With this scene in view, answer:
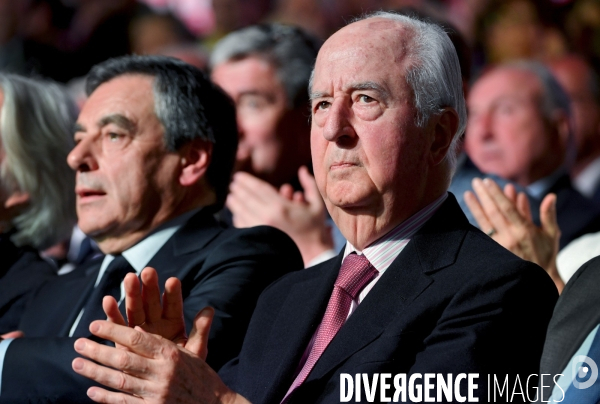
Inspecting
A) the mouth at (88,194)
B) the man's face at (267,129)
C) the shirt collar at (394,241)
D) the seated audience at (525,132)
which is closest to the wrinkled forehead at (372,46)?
the shirt collar at (394,241)

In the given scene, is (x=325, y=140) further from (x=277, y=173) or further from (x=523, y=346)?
(x=277, y=173)

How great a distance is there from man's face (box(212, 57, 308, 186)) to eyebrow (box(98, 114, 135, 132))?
32.3 inches

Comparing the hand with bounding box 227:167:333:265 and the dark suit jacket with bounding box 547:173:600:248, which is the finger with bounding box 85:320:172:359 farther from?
the dark suit jacket with bounding box 547:173:600:248

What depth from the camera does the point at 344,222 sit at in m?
2.35

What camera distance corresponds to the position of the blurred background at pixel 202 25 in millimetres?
6797

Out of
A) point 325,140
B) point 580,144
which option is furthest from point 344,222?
point 580,144

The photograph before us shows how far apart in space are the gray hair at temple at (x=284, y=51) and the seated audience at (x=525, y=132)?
938 mm

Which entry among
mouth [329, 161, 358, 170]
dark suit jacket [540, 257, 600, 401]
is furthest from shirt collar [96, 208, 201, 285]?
dark suit jacket [540, 257, 600, 401]

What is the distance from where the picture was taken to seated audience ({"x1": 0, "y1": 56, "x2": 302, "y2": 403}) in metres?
2.92

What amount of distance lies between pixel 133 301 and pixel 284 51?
216cm

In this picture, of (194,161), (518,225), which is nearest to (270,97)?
(194,161)

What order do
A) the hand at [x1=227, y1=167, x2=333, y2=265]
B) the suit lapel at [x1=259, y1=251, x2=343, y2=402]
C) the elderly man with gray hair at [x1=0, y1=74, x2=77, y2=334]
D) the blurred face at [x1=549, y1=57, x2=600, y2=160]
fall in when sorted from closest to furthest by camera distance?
the suit lapel at [x1=259, y1=251, x2=343, y2=402] < the hand at [x1=227, y1=167, x2=333, y2=265] < the elderly man with gray hair at [x1=0, y1=74, x2=77, y2=334] < the blurred face at [x1=549, y1=57, x2=600, y2=160]

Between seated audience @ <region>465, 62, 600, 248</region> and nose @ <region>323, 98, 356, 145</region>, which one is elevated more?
nose @ <region>323, 98, 356, 145</region>

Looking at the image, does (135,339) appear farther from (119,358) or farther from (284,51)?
(284,51)
